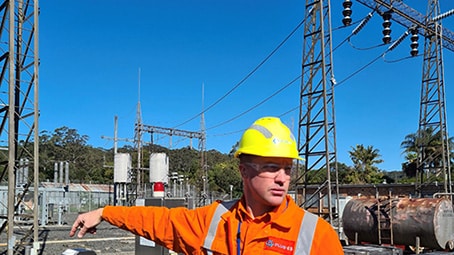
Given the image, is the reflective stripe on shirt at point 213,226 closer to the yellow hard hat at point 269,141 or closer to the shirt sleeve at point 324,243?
the yellow hard hat at point 269,141

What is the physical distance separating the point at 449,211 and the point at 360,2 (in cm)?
1008

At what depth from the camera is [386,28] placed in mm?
17203

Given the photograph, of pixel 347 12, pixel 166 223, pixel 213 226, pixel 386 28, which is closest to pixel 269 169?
pixel 213 226

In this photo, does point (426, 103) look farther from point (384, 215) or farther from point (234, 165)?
point (234, 165)

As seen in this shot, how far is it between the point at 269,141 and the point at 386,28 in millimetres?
16503

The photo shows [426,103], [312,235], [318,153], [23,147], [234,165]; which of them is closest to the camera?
[312,235]

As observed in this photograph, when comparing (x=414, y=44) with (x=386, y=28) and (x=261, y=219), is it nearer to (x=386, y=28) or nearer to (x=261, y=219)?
(x=386, y=28)

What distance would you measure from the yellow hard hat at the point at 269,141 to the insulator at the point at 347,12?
1423 centimetres

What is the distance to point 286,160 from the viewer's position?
2.22 m

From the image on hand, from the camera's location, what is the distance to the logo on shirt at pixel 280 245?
2.07 meters

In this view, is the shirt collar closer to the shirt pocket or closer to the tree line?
the shirt pocket

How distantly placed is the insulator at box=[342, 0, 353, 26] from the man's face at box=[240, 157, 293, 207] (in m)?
→ 14.4

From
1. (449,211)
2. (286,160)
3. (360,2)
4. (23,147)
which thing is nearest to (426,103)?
(360,2)

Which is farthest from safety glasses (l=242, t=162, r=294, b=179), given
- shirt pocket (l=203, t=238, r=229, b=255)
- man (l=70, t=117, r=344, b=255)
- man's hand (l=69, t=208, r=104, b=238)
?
man's hand (l=69, t=208, r=104, b=238)
